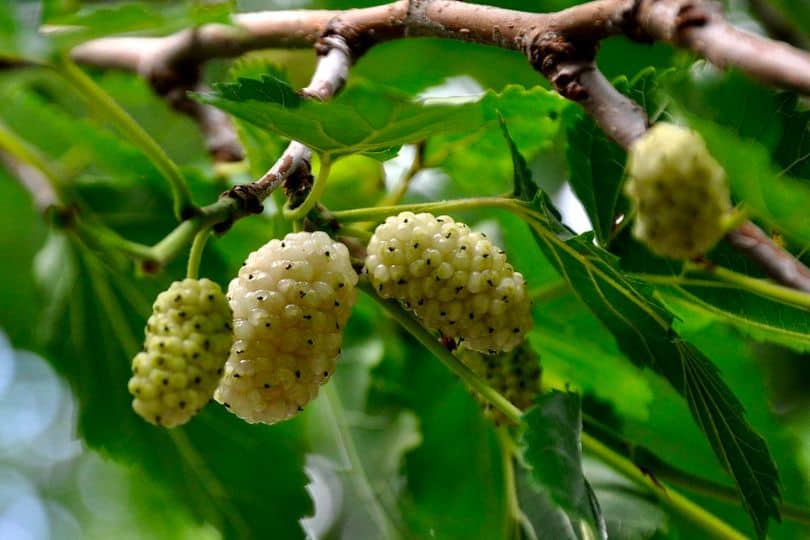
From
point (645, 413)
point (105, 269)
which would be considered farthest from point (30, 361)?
point (645, 413)

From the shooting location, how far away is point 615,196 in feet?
2.87

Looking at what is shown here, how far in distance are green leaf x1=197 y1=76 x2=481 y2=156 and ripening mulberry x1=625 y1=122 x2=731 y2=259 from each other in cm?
22

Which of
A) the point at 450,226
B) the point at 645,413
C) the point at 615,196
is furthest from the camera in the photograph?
the point at 645,413

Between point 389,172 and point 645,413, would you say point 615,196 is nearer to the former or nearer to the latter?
point 645,413

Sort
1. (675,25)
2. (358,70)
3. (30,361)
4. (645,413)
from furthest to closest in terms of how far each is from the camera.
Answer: (30,361) → (358,70) → (645,413) → (675,25)

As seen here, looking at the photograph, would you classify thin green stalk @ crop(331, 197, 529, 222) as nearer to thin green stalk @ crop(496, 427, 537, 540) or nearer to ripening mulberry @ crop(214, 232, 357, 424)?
ripening mulberry @ crop(214, 232, 357, 424)

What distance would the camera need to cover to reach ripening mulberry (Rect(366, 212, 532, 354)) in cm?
74

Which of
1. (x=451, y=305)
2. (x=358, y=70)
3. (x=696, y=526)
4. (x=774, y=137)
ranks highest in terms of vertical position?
(x=774, y=137)

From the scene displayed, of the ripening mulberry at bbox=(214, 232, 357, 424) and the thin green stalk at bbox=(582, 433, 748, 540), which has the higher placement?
the ripening mulberry at bbox=(214, 232, 357, 424)

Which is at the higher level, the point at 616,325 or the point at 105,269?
the point at 616,325

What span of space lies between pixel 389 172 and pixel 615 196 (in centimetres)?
54

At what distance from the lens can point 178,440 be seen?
42.5 inches

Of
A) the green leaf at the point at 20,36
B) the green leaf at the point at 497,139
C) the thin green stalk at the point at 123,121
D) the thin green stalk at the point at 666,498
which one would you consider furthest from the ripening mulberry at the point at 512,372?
the green leaf at the point at 20,36

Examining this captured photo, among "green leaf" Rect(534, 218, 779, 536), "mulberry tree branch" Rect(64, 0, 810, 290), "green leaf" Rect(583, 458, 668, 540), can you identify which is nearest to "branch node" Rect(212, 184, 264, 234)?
"mulberry tree branch" Rect(64, 0, 810, 290)
